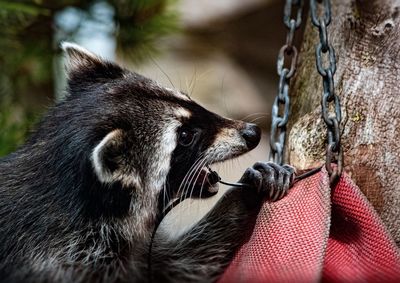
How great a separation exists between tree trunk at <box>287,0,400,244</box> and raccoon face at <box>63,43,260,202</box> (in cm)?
20

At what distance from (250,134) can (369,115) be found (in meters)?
0.39

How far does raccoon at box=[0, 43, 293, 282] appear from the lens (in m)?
2.35

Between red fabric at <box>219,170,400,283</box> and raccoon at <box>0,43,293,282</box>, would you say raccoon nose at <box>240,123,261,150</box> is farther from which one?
red fabric at <box>219,170,400,283</box>

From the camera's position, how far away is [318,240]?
217cm

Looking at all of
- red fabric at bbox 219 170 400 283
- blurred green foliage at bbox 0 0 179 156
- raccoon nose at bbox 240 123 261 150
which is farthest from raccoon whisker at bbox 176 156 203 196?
blurred green foliage at bbox 0 0 179 156

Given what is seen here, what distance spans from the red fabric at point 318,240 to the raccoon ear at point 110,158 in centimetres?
46

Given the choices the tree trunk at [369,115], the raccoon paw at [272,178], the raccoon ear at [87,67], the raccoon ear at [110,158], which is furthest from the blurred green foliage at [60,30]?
the raccoon paw at [272,178]

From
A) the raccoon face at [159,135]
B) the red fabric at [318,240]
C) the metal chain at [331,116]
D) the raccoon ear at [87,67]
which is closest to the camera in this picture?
the red fabric at [318,240]

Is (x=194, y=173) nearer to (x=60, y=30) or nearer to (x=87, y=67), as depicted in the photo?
(x=87, y=67)

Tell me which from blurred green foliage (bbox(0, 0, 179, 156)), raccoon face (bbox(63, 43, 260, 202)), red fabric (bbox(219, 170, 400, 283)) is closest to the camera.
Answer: red fabric (bbox(219, 170, 400, 283))

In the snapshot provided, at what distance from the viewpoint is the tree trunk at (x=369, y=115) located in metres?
2.42

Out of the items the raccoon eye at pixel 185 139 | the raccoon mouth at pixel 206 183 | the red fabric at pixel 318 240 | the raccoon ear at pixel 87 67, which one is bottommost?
the red fabric at pixel 318 240

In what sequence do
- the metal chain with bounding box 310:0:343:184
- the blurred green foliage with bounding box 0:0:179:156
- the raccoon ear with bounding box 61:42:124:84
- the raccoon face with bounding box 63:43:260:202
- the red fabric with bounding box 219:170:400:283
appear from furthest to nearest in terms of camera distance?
the blurred green foliage with bounding box 0:0:179:156
the raccoon ear with bounding box 61:42:124:84
the raccoon face with bounding box 63:43:260:202
the metal chain with bounding box 310:0:343:184
the red fabric with bounding box 219:170:400:283

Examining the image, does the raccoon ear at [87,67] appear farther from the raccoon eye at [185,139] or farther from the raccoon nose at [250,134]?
the raccoon nose at [250,134]
